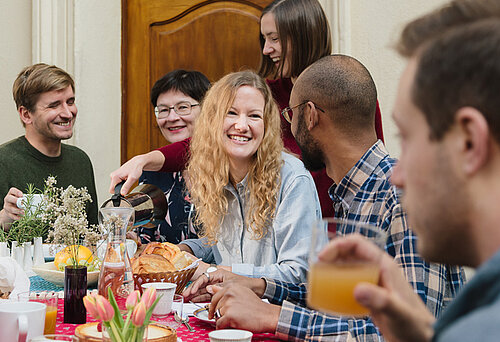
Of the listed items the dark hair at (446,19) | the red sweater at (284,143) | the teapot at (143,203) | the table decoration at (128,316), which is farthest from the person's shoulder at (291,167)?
the dark hair at (446,19)

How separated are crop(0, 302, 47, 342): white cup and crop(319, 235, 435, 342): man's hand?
61 centimetres

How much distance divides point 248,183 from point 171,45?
1.85 metres

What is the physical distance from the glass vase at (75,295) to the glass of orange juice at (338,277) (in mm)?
724

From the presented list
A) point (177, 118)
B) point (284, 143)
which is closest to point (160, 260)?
point (284, 143)

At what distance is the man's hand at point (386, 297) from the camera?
576 millimetres

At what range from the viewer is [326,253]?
73cm

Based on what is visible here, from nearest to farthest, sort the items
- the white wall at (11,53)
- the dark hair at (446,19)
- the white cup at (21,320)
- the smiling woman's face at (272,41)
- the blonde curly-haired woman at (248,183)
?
the dark hair at (446,19) → the white cup at (21,320) → the blonde curly-haired woman at (248,183) → the smiling woman's face at (272,41) → the white wall at (11,53)

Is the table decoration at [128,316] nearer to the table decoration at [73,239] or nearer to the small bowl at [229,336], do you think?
the small bowl at [229,336]

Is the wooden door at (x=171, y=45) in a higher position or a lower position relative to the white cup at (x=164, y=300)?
higher

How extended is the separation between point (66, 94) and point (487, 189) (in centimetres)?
277

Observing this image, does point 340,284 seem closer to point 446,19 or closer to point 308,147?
point 446,19

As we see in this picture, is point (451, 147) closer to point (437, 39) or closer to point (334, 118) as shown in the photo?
point (437, 39)

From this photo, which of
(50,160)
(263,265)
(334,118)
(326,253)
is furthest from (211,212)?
(50,160)

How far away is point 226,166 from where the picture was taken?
1.95 metres
